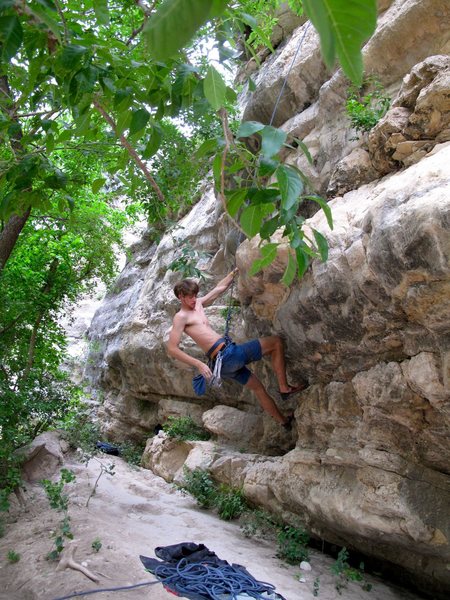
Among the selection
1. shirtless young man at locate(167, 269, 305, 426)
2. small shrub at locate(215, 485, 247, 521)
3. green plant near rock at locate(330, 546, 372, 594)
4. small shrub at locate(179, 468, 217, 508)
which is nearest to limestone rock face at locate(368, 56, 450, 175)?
shirtless young man at locate(167, 269, 305, 426)

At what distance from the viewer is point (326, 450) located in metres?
4.82

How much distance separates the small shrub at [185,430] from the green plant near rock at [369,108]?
520 centimetres

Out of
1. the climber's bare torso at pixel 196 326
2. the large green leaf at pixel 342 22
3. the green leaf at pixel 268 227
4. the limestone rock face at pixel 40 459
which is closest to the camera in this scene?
the large green leaf at pixel 342 22

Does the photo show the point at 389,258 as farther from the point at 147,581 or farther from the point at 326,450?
the point at 147,581

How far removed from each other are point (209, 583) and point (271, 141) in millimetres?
3343

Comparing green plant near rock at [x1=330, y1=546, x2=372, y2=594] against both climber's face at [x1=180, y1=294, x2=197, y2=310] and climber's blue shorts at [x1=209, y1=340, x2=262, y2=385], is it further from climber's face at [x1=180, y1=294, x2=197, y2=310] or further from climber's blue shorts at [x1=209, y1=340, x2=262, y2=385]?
climber's face at [x1=180, y1=294, x2=197, y2=310]

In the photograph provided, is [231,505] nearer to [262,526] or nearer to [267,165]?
[262,526]

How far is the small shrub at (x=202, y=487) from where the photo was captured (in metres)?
6.28

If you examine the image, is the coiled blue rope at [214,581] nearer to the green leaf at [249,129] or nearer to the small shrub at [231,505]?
the small shrub at [231,505]

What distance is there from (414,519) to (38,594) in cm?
286

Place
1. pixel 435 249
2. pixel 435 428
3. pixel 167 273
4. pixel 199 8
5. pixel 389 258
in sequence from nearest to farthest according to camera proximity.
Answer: pixel 199 8, pixel 435 249, pixel 389 258, pixel 435 428, pixel 167 273

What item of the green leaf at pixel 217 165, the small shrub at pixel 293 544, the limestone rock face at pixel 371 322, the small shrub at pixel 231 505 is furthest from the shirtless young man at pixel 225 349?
the green leaf at pixel 217 165

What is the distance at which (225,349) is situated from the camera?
207 inches

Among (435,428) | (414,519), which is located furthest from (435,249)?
(414,519)
